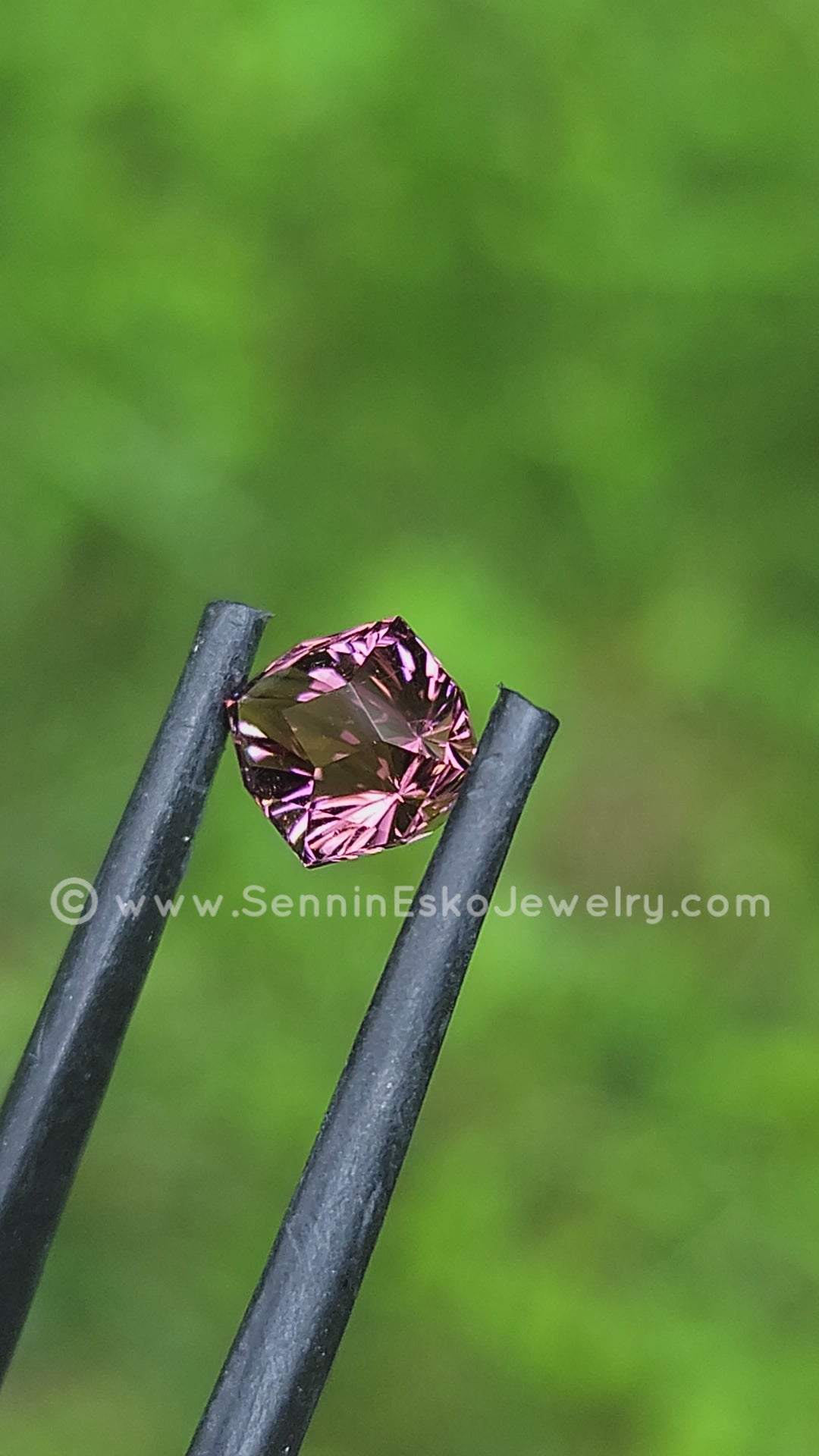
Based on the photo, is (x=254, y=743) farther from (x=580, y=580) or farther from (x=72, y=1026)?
(x=580, y=580)

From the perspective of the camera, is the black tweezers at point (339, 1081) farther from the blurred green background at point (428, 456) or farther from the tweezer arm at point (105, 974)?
the blurred green background at point (428, 456)

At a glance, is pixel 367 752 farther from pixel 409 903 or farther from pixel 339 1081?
pixel 409 903

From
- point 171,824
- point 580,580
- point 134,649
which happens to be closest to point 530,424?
point 580,580

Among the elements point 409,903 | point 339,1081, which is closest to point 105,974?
point 339,1081

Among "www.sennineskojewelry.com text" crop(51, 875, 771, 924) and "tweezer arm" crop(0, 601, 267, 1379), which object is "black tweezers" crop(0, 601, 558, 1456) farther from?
"www.sennineskojewelry.com text" crop(51, 875, 771, 924)

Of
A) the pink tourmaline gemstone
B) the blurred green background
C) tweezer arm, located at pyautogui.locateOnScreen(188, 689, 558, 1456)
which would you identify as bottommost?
tweezer arm, located at pyautogui.locateOnScreen(188, 689, 558, 1456)

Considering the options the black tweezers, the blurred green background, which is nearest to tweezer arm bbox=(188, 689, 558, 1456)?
the black tweezers

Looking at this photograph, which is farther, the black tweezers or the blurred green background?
the blurred green background
